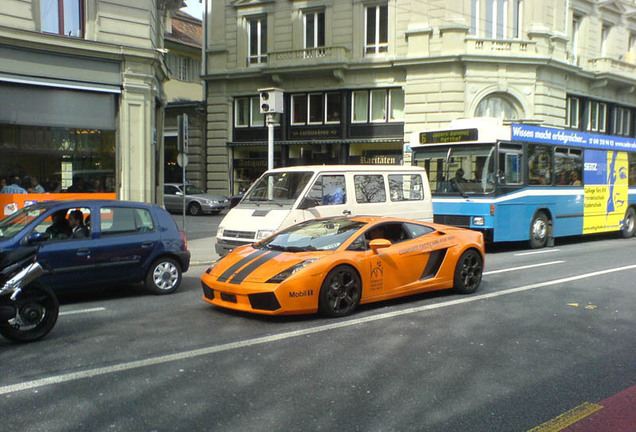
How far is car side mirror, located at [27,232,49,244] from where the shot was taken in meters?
7.86

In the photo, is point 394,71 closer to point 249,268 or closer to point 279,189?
point 279,189

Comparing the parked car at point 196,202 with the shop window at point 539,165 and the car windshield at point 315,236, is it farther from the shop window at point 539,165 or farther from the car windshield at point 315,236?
the car windshield at point 315,236

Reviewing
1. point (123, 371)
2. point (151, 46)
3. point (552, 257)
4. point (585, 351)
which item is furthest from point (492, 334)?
point (151, 46)

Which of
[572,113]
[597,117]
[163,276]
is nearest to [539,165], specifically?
[163,276]

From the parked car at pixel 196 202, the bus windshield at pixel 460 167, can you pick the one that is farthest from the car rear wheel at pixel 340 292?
the parked car at pixel 196 202

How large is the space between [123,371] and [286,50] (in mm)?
26855

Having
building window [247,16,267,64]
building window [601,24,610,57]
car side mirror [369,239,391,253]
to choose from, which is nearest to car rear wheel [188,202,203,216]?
building window [247,16,267,64]

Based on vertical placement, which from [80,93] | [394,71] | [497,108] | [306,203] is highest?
[394,71]

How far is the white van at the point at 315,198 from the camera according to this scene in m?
10.7

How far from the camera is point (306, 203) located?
10.9 metres

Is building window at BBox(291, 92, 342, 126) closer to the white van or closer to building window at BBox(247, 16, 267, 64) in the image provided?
building window at BBox(247, 16, 267, 64)

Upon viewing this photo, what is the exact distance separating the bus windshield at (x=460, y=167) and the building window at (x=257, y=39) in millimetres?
18667

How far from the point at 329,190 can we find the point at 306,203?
693mm

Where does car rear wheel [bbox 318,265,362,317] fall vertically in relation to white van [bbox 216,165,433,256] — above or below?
below
